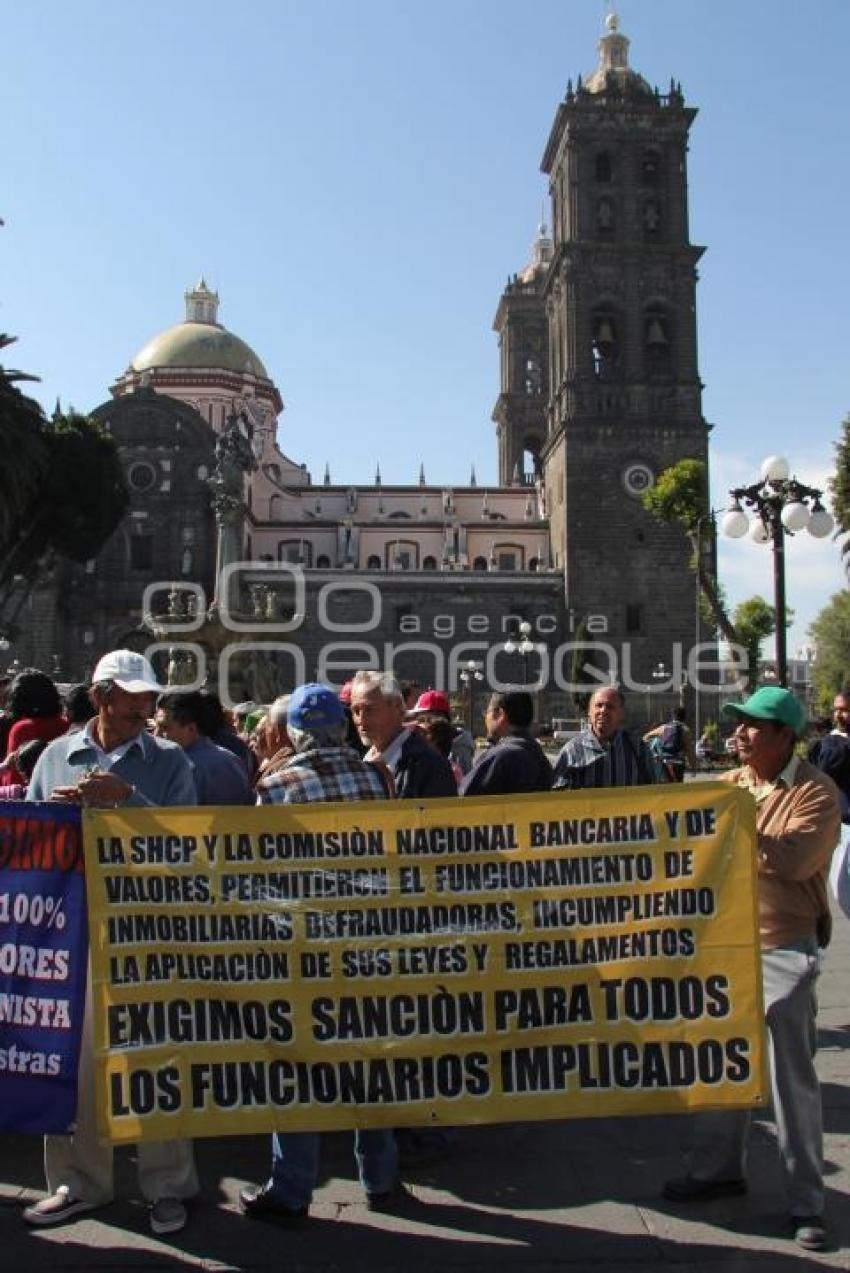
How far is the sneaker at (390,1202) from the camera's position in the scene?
5.16m

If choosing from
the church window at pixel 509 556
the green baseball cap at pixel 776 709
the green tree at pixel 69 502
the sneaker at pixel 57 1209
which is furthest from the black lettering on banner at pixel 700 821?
the church window at pixel 509 556

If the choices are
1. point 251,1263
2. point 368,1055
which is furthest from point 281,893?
point 251,1263

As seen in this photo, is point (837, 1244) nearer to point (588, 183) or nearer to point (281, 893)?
point (281, 893)

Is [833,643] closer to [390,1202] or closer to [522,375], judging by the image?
[522,375]

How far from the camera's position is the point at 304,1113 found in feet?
15.9

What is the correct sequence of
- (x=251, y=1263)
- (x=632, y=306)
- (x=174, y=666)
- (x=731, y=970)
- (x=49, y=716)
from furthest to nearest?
(x=632, y=306), (x=174, y=666), (x=49, y=716), (x=731, y=970), (x=251, y=1263)

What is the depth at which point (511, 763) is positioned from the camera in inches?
265

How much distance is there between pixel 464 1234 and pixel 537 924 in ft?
3.86

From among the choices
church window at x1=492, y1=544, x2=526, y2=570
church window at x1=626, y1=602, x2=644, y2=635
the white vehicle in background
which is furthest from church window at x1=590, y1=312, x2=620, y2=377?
the white vehicle in background

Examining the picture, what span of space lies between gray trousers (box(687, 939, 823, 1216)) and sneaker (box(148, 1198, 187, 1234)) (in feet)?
7.43

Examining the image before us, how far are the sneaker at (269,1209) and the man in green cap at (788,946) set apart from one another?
58.4 inches

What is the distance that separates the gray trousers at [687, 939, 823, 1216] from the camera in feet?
15.7

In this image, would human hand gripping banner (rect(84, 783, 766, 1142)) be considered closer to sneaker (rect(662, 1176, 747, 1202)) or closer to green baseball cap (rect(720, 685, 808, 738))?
green baseball cap (rect(720, 685, 808, 738))

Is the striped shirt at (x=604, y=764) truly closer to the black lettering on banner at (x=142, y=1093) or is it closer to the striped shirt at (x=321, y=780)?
the striped shirt at (x=321, y=780)
